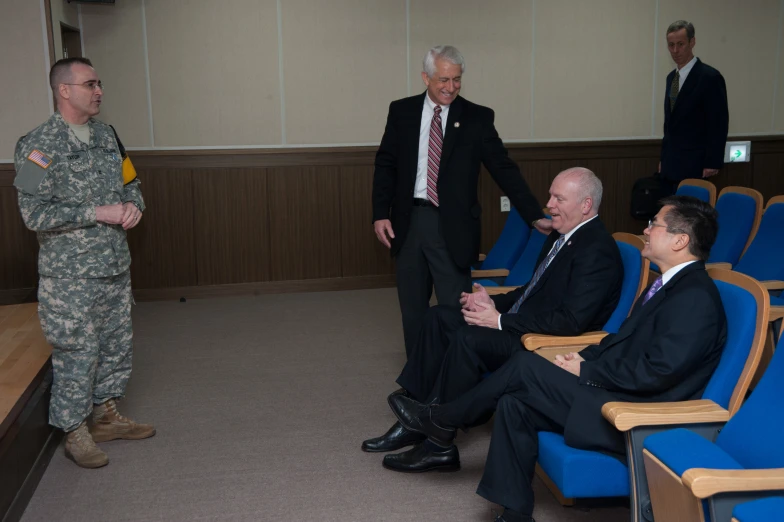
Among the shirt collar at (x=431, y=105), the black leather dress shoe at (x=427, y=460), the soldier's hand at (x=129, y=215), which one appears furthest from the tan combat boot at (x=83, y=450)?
the shirt collar at (x=431, y=105)

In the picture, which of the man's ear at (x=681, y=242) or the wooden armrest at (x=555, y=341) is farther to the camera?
the wooden armrest at (x=555, y=341)

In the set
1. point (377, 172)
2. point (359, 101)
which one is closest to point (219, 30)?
point (359, 101)

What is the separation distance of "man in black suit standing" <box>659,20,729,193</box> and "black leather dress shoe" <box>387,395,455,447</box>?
3462 mm

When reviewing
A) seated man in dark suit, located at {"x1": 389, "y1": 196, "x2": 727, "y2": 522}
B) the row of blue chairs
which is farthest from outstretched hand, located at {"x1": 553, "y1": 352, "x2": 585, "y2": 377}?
the row of blue chairs

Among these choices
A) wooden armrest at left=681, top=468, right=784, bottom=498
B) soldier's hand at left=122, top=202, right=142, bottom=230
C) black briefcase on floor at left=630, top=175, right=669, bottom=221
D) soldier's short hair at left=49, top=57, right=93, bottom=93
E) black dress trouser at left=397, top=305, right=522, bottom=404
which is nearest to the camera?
wooden armrest at left=681, top=468, right=784, bottom=498

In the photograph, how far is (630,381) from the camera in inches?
100

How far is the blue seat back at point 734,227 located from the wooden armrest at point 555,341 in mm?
1809

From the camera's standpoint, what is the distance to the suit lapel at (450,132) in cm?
399

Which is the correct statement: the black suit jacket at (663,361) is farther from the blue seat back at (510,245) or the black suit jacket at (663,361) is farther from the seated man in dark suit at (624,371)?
the blue seat back at (510,245)

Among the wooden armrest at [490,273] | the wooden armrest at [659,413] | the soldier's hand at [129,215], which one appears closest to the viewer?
the wooden armrest at [659,413]

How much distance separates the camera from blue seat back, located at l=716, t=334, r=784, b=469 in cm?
215

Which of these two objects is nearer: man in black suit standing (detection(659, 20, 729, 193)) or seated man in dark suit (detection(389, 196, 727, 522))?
seated man in dark suit (detection(389, 196, 727, 522))

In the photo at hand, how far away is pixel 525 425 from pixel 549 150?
502cm

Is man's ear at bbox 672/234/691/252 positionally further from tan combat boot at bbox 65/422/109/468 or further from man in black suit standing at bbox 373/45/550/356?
tan combat boot at bbox 65/422/109/468
